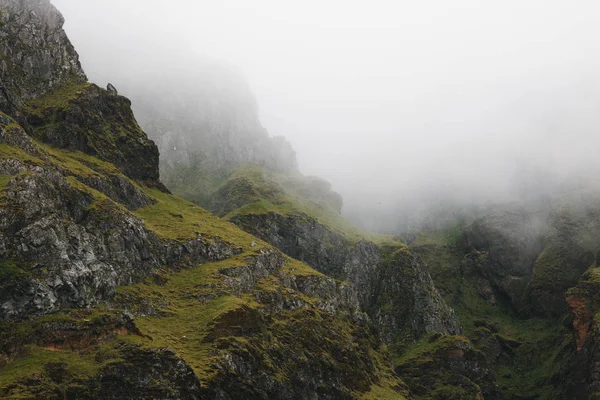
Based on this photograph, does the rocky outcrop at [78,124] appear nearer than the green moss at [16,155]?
No

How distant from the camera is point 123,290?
11775 cm

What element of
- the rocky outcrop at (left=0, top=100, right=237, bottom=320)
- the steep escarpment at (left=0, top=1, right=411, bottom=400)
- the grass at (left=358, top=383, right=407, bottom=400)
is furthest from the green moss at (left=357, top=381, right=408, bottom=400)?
the rocky outcrop at (left=0, top=100, right=237, bottom=320)

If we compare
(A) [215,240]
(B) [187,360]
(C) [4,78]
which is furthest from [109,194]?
(B) [187,360]

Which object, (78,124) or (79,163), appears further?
(78,124)

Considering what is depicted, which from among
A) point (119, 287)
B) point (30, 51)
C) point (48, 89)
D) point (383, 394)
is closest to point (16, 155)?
point (119, 287)

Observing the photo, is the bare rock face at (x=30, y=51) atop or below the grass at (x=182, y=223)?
atop

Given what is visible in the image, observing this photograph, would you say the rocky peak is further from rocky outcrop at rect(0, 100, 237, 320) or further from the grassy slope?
rocky outcrop at rect(0, 100, 237, 320)

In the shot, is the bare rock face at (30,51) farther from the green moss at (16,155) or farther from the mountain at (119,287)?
the green moss at (16,155)

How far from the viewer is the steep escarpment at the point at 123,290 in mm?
87438

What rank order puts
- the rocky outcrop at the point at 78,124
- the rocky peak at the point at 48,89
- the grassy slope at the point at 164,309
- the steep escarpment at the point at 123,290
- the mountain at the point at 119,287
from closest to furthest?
the grassy slope at the point at 164,309
the steep escarpment at the point at 123,290
the mountain at the point at 119,287
the rocky outcrop at the point at 78,124
the rocky peak at the point at 48,89

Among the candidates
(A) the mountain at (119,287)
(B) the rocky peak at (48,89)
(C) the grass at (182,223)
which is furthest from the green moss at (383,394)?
(B) the rocky peak at (48,89)

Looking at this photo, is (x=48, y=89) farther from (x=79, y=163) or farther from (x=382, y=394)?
(x=382, y=394)

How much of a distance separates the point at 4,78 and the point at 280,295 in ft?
375

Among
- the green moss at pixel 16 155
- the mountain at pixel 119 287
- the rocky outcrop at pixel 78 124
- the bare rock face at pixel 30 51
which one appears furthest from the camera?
the bare rock face at pixel 30 51
